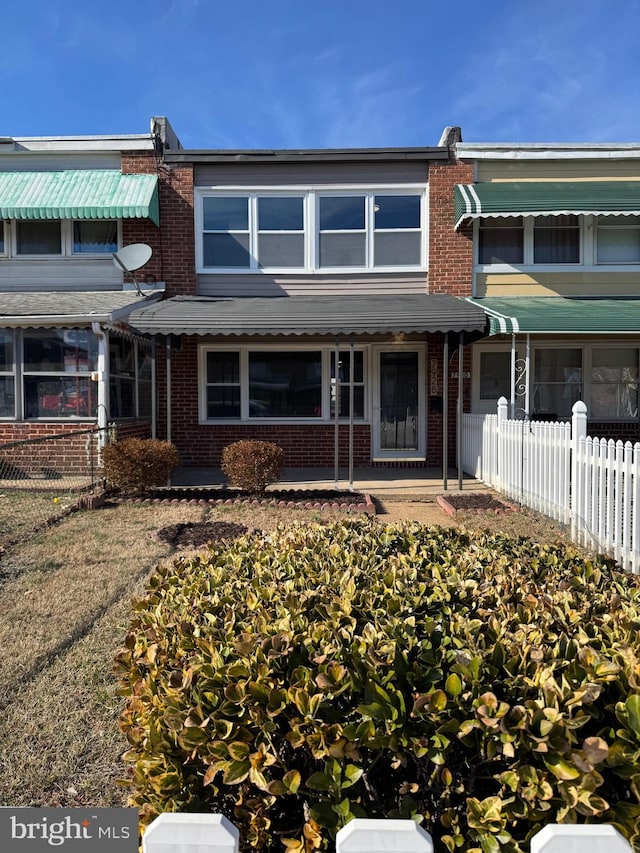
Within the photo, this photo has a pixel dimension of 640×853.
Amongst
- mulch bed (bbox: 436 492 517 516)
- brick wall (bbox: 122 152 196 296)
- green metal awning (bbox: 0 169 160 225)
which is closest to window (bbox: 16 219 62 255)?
green metal awning (bbox: 0 169 160 225)

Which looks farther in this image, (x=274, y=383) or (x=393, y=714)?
(x=274, y=383)

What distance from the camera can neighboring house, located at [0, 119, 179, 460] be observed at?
34.9ft

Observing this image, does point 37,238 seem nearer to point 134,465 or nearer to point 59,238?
point 59,238

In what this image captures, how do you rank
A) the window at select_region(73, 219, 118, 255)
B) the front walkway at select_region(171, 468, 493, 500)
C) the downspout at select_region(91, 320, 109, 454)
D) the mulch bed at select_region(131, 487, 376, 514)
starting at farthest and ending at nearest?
1. the window at select_region(73, 219, 118, 255)
2. the downspout at select_region(91, 320, 109, 454)
3. the front walkway at select_region(171, 468, 493, 500)
4. the mulch bed at select_region(131, 487, 376, 514)

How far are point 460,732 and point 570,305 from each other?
11054 mm

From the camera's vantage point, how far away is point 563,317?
10.1 meters

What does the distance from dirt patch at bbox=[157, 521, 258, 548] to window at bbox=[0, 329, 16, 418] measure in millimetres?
5691

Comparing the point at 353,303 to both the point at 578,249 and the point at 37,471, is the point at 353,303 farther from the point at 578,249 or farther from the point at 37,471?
the point at 37,471

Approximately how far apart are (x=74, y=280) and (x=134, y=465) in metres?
5.68

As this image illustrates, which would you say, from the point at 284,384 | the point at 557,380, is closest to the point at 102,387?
the point at 284,384

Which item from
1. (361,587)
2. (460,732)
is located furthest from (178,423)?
(460,732)

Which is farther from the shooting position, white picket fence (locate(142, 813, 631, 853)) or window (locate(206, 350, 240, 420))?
window (locate(206, 350, 240, 420))

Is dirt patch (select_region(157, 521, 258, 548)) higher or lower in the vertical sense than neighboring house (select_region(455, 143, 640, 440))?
lower

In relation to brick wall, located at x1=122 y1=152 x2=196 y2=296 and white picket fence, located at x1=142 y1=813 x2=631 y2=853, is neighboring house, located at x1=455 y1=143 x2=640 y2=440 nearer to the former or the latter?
brick wall, located at x1=122 y1=152 x2=196 y2=296
